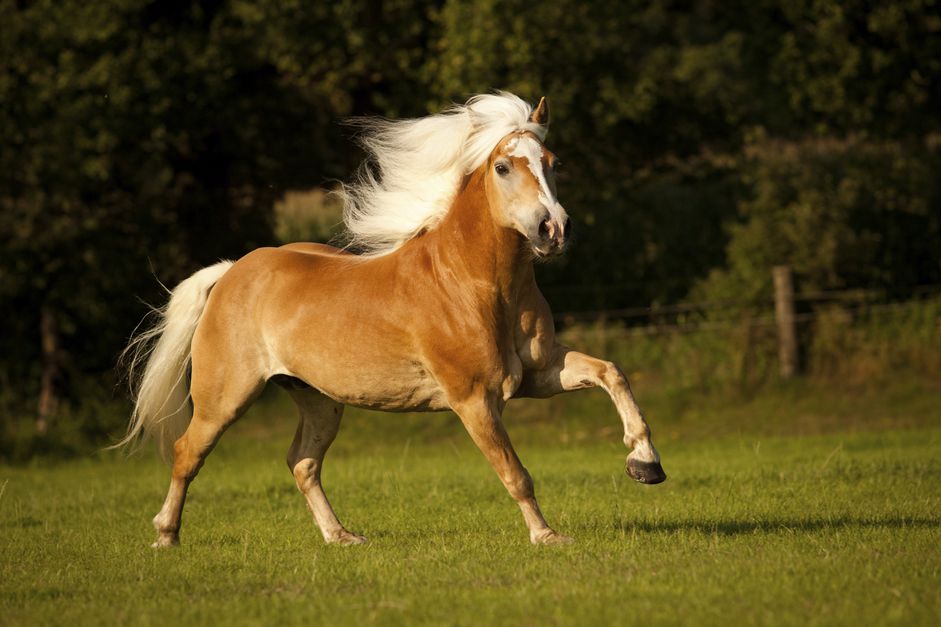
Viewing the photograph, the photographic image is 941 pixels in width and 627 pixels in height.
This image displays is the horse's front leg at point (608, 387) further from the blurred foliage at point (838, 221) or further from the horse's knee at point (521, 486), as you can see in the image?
the blurred foliage at point (838, 221)

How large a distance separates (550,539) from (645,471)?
723 millimetres

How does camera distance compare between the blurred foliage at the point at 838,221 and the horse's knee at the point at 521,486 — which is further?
the blurred foliage at the point at 838,221

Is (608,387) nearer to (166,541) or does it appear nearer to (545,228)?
(545,228)

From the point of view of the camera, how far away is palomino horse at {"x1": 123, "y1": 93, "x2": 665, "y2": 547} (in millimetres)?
7027

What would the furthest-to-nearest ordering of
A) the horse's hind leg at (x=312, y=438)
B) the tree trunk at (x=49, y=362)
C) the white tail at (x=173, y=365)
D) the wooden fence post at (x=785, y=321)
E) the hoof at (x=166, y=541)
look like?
1. the tree trunk at (x=49, y=362)
2. the wooden fence post at (x=785, y=321)
3. the white tail at (x=173, y=365)
4. the horse's hind leg at (x=312, y=438)
5. the hoof at (x=166, y=541)

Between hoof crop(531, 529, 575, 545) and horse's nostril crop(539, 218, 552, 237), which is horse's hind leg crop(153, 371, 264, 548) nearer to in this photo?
hoof crop(531, 529, 575, 545)

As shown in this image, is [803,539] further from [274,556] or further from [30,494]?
[30,494]

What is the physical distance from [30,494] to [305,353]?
5.29 metres

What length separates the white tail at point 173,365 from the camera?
866cm

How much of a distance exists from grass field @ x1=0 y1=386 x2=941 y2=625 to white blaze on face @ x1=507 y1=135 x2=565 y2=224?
1761 mm

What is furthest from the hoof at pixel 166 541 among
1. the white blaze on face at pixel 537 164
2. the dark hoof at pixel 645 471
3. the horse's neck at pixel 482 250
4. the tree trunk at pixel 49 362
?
the tree trunk at pixel 49 362

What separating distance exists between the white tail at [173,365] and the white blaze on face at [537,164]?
8.51 feet

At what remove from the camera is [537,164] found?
695 centimetres

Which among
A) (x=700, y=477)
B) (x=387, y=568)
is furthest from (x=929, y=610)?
(x=700, y=477)
